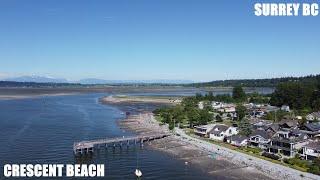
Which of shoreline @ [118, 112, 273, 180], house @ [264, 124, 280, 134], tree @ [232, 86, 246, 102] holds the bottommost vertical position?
shoreline @ [118, 112, 273, 180]

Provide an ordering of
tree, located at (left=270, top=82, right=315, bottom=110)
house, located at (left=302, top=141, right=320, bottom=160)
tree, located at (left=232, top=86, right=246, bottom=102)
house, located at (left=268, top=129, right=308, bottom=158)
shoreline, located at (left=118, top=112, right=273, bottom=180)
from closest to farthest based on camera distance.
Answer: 1. shoreline, located at (left=118, top=112, right=273, bottom=180)
2. house, located at (left=302, top=141, right=320, bottom=160)
3. house, located at (left=268, top=129, right=308, bottom=158)
4. tree, located at (left=270, top=82, right=315, bottom=110)
5. tree, located at (left=232, top=86, right=246, bottom=102)

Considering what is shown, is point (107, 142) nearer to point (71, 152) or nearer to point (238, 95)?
point (71, 152)

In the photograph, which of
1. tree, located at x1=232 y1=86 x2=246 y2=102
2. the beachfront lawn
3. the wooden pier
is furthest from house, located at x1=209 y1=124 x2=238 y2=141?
tree, located at x1=232 y1=86 x2=246 y2=102

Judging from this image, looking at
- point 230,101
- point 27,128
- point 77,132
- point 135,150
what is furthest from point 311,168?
point 230,101

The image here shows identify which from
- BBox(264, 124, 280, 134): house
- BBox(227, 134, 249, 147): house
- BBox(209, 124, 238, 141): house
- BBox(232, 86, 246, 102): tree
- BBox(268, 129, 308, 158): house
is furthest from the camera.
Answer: BBox(232, 86, 246, 102): tree

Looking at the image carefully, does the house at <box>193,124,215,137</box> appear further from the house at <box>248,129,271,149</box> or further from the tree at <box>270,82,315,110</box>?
the tree at <box>270,82,315,110</box>

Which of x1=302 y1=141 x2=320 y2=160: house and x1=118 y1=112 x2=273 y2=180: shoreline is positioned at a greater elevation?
x1=302 y1=141 x2=320 y2=160: house

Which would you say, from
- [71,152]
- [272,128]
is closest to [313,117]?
[272,128]

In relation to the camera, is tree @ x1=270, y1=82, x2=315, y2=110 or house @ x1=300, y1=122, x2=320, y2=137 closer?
house @ x1=300, y1=122, x2=320, y2=137
